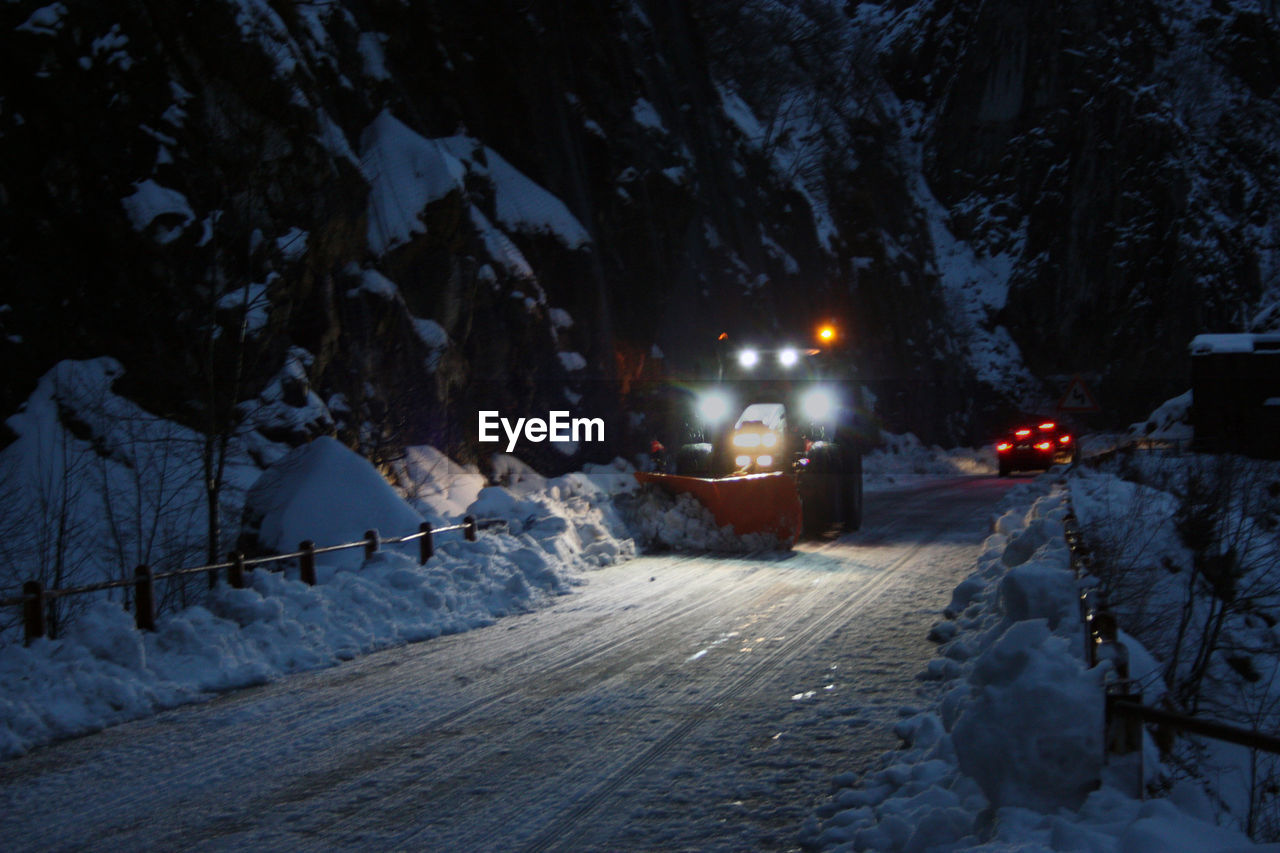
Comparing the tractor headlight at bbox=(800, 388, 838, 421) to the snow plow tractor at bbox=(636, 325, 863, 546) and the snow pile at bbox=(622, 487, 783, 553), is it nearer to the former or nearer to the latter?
the snow plow tractor at bbox=(636, 325, 863, 546)

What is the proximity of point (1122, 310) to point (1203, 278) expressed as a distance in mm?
3917

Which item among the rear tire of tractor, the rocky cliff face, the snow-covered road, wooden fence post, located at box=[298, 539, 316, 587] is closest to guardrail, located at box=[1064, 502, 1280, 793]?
the snow-covered road

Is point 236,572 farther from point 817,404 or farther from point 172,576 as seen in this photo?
point 817,404

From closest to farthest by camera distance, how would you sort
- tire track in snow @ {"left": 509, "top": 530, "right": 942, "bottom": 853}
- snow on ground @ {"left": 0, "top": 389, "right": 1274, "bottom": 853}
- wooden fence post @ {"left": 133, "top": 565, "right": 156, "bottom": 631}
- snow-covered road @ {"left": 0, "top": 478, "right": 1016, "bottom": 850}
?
snow on ground @ {"left": 0, "top": 389, "right": 1274, "bottom": 853} < tire track in snow @ {"left": 509, "top": 530, "right": 942, "bottom": 853} < snow-covered road @ {"left": 0, "top": 478, "right": 1016, "bottom": 850} < wooden fence post @ {"left": 133, "top": 565, "right": 156, "bottom": 631}

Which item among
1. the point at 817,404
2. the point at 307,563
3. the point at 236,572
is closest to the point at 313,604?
the point at 236,572

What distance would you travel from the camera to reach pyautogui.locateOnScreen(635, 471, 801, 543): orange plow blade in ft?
51.3

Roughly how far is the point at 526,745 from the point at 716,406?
1375 centimetres

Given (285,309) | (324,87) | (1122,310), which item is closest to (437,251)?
(324,87)

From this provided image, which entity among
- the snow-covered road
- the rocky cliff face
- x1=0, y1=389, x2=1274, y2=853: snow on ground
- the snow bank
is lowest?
the snow-covered road

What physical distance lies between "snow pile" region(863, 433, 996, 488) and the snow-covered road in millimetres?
23024

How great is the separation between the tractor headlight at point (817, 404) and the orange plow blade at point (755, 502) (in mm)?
2517

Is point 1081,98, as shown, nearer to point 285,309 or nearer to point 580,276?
point 580,276

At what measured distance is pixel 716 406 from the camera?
64.9ft

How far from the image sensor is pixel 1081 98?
54.4 meters
